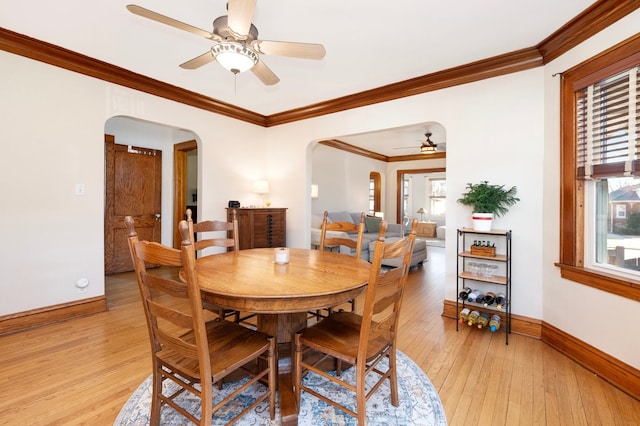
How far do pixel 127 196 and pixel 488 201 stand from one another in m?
5.00

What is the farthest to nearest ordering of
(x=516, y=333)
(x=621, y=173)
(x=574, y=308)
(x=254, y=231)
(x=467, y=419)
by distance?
(x=254, y=231) < (x=516, y=333) < (x=574, y=308) < (x=621, y=173) < (x=467, y=419)

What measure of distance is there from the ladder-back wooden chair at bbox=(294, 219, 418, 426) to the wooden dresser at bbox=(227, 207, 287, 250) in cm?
243

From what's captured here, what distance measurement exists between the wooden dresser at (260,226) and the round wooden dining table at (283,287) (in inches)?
68.6

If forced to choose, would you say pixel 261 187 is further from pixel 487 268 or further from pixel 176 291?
pixel 176 291

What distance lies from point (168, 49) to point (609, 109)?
353cm

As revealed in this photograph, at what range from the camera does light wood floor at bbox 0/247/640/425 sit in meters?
1.67

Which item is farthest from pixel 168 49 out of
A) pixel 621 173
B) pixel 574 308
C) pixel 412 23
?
pixel 574 308

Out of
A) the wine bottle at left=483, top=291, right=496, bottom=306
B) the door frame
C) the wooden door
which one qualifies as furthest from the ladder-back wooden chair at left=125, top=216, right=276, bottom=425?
the door frame

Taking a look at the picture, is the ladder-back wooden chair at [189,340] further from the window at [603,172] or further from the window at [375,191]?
the window at [375,191]

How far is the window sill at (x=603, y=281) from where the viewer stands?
188cm


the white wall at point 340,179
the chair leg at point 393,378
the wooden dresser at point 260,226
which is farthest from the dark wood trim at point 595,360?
the white wall at point 340,179

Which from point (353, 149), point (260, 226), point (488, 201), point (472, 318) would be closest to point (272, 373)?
point (472, 318)

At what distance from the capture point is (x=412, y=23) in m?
2.33

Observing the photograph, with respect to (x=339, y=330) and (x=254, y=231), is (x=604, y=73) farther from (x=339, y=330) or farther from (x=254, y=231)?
(x=254, y=231)
